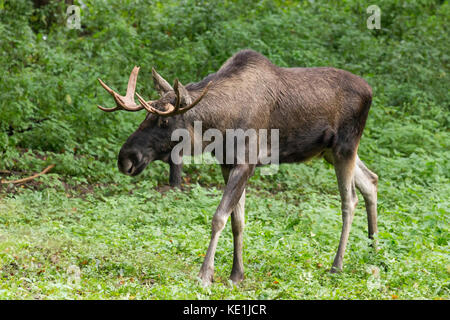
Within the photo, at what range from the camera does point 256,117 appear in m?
6.93

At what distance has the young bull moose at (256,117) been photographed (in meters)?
6.79

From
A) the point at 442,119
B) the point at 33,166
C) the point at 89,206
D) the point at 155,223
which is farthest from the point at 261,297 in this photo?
the point at 442,119

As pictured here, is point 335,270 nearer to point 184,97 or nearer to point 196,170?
point 184,97

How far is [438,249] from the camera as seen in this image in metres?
7.72

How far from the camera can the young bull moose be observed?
679cm

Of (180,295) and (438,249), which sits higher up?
(180,295)

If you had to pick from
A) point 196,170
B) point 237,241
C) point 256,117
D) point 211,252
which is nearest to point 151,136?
point 256,117

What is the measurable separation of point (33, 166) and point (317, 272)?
6056 millimetres

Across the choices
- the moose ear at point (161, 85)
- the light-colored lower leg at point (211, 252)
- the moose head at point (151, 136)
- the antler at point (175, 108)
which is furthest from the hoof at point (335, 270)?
the moose ear at point (161, 85)

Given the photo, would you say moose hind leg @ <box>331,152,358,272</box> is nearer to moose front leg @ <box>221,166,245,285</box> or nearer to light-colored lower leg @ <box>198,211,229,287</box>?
moose front leg @ <box>221,166,245,285</box>

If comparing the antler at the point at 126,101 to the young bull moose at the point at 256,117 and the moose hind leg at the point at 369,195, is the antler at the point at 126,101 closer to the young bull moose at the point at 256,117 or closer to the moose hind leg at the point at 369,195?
the young bull moose at the point at 256,117

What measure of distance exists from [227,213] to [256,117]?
40.8 inches
